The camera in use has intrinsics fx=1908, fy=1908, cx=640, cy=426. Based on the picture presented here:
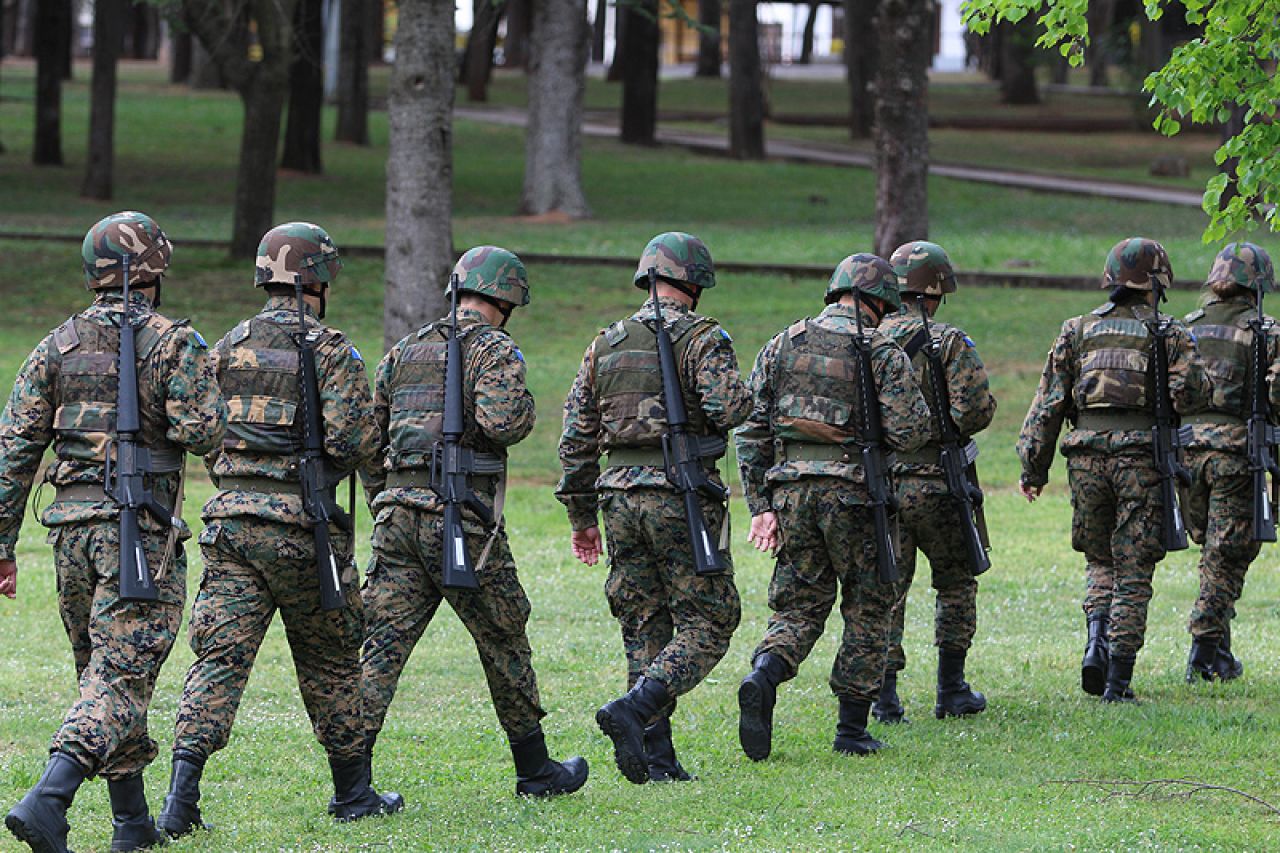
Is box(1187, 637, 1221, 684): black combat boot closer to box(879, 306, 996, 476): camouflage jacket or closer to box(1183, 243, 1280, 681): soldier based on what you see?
box(1183, 243, 1280, 681): soldier

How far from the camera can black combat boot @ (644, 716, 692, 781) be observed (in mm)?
7906

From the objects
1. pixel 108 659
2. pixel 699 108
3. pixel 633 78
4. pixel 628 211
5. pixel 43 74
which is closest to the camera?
pixel 108 659

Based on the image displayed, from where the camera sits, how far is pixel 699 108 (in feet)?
186

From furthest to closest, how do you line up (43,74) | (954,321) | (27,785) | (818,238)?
1. (43,74)
2. (818,238)
3. (954,321)
4. (27,785)

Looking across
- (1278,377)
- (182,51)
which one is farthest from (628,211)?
(182,51)

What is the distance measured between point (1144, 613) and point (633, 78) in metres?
34.9

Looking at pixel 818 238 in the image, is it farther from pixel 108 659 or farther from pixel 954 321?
pixel 108 659

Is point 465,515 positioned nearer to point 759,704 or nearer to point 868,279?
point 759,704

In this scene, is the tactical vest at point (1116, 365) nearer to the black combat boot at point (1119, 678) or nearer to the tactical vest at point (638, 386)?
the black combat boot at point (1119, 678)

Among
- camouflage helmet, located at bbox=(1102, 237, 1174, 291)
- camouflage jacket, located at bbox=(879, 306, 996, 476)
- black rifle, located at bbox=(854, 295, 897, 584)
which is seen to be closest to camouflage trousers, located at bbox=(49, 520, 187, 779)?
A: black rifle, located at bbox=(854, 295, 897, 584)

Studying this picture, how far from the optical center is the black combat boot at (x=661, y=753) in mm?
7906

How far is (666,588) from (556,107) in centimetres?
2314

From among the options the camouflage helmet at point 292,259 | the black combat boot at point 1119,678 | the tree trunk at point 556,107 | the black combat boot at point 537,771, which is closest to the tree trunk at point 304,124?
the tree trunk at point 556,107

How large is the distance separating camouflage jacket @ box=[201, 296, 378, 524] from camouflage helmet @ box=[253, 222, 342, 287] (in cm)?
13
